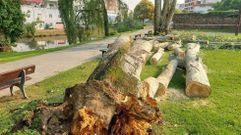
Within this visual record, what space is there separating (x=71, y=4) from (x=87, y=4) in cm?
179

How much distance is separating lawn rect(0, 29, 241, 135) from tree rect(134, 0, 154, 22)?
173 feet

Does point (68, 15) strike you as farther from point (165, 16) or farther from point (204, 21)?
point (204, 21)

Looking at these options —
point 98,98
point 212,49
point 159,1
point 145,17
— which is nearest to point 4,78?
point 98,98

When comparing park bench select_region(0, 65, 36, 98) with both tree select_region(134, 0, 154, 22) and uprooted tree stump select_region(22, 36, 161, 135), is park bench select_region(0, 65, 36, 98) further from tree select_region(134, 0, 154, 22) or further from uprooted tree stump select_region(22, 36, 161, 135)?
tree select_region(134, 0, 154, 22)

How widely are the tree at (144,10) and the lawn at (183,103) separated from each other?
173 feet

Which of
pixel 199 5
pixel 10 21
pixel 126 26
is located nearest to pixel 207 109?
pixel 10 21

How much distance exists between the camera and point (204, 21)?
4294cm

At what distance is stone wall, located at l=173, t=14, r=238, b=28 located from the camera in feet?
135

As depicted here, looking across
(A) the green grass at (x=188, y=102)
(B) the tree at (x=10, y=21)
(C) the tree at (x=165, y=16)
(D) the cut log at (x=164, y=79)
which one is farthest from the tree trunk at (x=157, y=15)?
(D) the cut log at (x=164, y=79)

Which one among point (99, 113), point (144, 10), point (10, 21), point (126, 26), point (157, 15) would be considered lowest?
point (126, 26)

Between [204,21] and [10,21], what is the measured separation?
28.0m

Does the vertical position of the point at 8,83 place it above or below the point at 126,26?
above

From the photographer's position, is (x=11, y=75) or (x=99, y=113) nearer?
(x=99, y=113)

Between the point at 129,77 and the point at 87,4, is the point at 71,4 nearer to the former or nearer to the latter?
the point at 87,4
